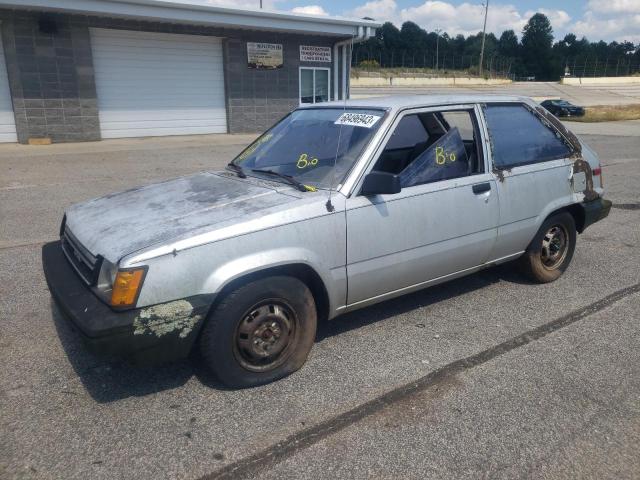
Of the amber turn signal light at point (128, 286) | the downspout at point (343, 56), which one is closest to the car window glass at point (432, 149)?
the amber turn signal light at point (128, 286)

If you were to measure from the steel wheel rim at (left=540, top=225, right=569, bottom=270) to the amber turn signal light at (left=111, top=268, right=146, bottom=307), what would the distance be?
11.4 ft

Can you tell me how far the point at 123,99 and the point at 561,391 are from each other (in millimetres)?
16751

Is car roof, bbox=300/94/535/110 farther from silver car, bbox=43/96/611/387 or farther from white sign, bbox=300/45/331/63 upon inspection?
white sign, bbox=300/45/331/63

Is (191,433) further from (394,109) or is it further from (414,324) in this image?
(394,109)

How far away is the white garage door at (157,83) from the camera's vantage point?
16422 mm

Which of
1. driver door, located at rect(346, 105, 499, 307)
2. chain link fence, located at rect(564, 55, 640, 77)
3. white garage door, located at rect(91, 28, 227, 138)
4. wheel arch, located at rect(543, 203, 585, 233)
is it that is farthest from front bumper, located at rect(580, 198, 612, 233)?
chain link fence, located at rect(564, 55, 640, 77)

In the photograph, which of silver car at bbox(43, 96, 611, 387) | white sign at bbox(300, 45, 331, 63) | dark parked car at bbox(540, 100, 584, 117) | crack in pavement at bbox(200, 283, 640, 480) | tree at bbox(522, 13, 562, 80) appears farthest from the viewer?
tree at bbox(522, 13, 562, 80)

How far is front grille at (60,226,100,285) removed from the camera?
2.86 meters

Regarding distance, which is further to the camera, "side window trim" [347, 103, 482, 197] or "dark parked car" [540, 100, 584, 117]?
"dark parked car" [540, 100, 584, 117]

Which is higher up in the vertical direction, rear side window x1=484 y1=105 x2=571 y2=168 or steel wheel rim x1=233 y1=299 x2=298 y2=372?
rear side window x1=484 y1=105 x2=571 y2=168

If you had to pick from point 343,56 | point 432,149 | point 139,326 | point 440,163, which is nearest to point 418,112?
point 432,149

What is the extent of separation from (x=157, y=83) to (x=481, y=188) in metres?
15.7

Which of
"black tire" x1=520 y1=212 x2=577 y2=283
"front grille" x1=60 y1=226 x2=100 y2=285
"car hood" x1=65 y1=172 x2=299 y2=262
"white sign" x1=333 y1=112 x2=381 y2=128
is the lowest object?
"black tire" x1=520 y1=212 x2=577 y2=283

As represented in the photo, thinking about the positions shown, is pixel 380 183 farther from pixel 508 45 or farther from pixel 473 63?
pixel 508 45
